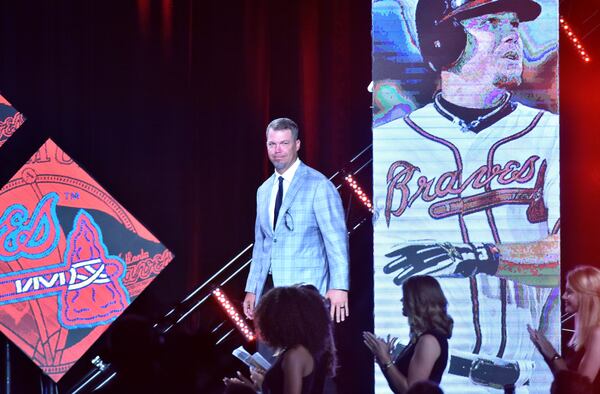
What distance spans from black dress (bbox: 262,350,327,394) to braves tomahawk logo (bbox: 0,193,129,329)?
302 cm

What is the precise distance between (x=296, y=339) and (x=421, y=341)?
1.89ft

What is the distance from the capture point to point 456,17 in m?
5.83

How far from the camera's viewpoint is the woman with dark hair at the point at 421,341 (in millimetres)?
3994

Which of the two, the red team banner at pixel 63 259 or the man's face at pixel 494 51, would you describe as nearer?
the man's face at pixel 494 51

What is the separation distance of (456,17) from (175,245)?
8.65 feet

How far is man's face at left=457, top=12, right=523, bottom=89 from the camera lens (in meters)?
5.79

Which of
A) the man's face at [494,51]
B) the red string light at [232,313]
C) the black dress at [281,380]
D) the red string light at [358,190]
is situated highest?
the man's face at [494,51]

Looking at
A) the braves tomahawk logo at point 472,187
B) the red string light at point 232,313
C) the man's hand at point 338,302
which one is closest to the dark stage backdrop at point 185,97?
the red string light at point 232,313

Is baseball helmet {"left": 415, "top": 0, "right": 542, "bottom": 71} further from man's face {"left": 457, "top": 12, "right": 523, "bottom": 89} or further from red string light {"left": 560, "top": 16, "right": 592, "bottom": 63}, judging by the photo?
red string light {"left": 560, "top": 16, "right": 592, "bottom": 63}

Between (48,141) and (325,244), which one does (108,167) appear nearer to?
(48,141)

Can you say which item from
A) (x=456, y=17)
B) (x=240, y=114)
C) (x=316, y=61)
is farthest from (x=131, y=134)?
(x=456, y=17)

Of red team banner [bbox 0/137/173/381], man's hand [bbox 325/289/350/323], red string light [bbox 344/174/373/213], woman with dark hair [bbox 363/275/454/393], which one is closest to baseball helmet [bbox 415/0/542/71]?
red string light [bbox 344/174/373/213]

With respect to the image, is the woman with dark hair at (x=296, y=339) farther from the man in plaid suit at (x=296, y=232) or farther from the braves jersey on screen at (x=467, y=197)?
the braves jersey on screen at (x=467, y=197)

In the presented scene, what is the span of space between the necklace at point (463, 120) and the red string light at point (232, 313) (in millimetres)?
1903
